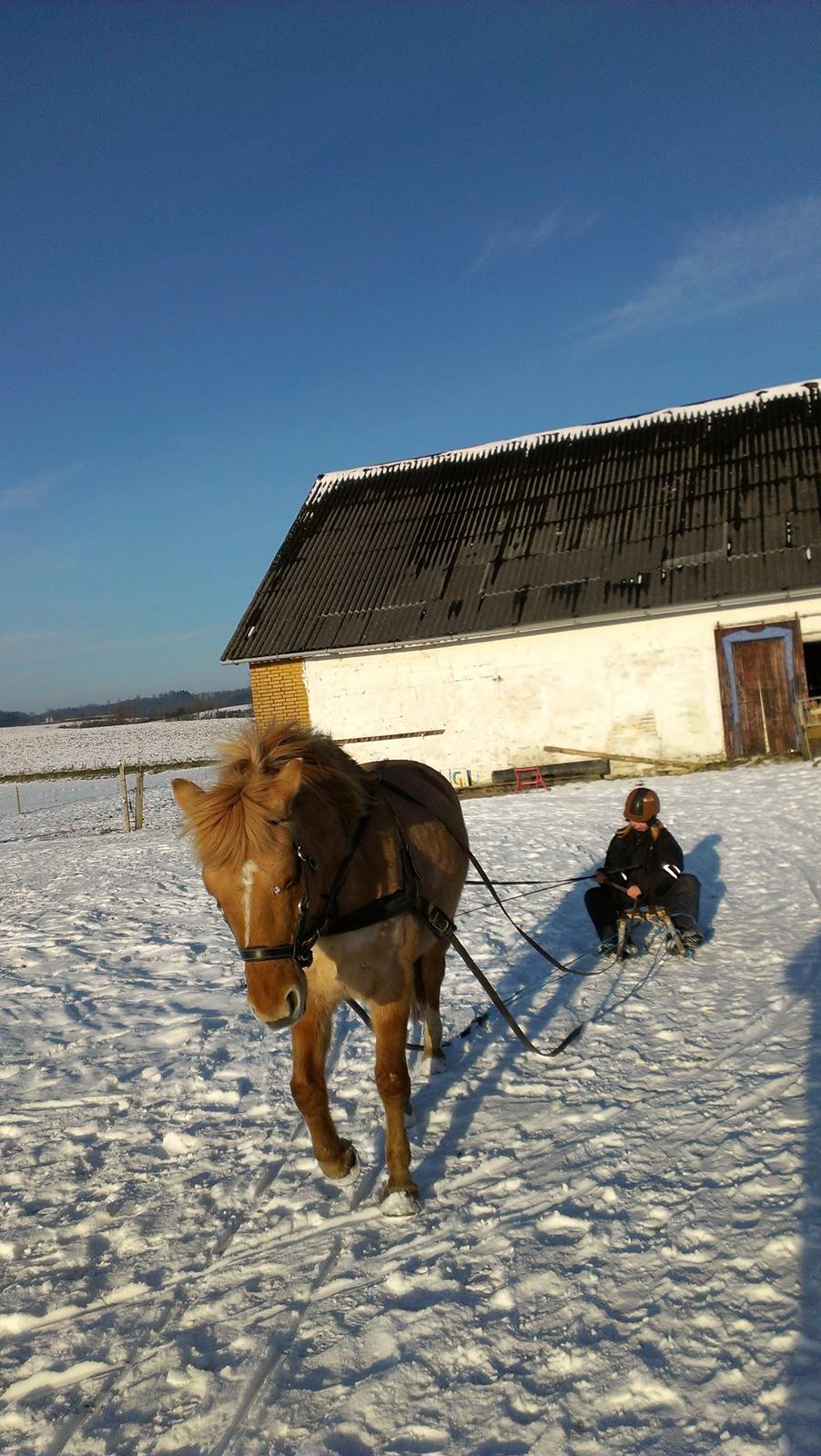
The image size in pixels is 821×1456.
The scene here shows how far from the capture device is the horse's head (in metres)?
2.89

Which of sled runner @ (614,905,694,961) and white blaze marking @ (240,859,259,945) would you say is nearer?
white blaze marking @ (240,859,259,945)

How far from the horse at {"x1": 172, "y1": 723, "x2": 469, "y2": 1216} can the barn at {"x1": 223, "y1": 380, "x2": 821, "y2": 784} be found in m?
13.3

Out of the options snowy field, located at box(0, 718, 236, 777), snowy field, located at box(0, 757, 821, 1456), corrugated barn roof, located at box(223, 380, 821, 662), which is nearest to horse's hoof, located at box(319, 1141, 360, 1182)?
snowy field, located at box(0, 757, 821, 1456)

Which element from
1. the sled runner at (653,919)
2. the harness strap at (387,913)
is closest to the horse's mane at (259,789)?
the harness strap at (387,913)

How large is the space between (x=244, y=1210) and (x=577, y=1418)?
169 centimetres

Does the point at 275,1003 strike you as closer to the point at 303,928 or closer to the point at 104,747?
the point at 303,928

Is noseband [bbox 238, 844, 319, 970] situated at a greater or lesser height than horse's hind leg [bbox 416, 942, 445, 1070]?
greater

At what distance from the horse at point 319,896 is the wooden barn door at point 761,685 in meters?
13.8

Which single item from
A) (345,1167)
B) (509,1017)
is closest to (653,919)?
(509,1017)

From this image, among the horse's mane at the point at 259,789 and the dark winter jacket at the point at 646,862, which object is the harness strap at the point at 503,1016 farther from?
the dark winter jacket at the point at 646,862

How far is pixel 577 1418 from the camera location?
2377 millimetres

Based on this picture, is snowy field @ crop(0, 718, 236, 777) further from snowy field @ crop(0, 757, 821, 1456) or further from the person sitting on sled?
snowy field @ crop(0, 757, 821, 1456)

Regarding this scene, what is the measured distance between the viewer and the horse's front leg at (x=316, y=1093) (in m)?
3.55

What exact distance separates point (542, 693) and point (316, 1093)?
14705 mm
